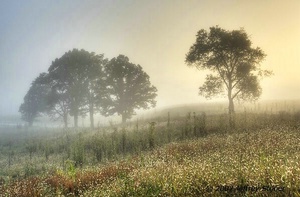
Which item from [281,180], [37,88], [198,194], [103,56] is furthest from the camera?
[37,88]

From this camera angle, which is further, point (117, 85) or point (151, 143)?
point (117, 85)

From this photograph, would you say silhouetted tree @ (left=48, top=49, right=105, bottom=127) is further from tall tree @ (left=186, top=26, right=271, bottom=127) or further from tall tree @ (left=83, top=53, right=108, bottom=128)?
tall tree @ (left=186, top=26, right=271, bottom=127)

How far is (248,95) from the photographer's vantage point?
34.3 meters

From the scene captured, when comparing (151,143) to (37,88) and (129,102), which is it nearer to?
(129,102)

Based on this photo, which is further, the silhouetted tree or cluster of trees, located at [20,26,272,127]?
the silhouetted tree

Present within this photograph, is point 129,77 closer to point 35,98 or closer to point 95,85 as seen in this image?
point 95,85

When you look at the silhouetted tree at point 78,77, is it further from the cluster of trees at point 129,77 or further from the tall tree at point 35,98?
the tall tree at point 35,98

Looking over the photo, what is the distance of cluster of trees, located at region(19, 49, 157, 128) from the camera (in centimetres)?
4206

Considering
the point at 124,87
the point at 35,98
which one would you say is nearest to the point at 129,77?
the point at 124,87

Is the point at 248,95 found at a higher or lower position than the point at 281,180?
higher

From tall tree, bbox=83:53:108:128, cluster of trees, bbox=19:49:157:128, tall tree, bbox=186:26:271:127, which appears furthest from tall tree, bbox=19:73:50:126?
tall tree, bbox=186:26:271:127

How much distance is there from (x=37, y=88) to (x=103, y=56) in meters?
19.1

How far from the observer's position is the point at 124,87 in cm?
4212

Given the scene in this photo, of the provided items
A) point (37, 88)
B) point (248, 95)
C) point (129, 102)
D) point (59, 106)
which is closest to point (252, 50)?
point (248, 95)
